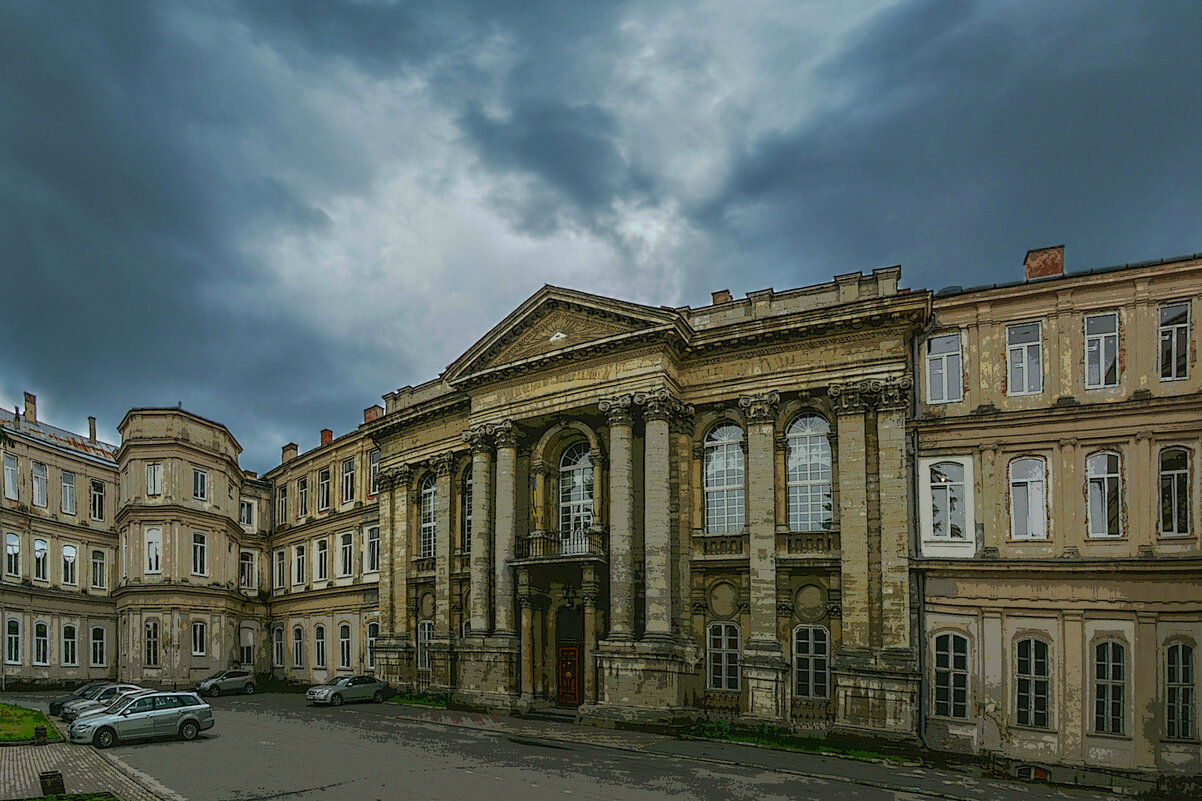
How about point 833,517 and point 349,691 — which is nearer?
point 833,517

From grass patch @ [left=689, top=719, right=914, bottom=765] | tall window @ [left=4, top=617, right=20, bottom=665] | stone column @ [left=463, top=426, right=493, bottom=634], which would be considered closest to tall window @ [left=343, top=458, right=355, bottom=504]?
stone column @ [left=463, top=426, right=493, bottom=634]

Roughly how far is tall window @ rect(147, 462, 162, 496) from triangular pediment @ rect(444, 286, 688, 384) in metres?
22.9

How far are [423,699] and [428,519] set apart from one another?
7.96 meters

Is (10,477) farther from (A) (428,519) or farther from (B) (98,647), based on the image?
(A) (428,519)

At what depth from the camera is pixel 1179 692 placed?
71.2 feet

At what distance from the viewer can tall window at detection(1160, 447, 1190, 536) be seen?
2239 cm

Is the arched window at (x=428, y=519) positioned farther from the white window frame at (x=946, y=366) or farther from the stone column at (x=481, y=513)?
the white window frame at (x=946, y=366)

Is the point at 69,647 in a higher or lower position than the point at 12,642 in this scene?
lower

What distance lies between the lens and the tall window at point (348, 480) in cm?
4625

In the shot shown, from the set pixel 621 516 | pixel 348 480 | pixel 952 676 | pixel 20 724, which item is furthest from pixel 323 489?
pixel 952 676

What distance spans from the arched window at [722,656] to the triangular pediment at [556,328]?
10.3 m

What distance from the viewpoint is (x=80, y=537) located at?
51.8 meters

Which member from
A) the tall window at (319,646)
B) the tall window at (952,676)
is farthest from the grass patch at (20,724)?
the tall window at (952,676)

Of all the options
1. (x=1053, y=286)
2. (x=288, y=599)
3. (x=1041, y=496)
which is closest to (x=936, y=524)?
(x=1041, y=496)
